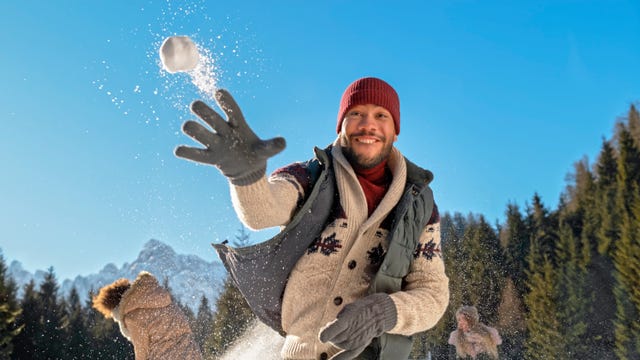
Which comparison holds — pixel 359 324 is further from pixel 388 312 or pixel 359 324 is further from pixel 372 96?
pixel 372 96

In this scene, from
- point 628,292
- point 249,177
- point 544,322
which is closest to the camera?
point 249,177

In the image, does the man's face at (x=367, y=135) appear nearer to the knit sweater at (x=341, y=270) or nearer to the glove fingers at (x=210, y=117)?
the knit sweater at (x=341, y=270)

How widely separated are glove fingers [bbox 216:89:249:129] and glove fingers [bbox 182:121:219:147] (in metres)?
0.09

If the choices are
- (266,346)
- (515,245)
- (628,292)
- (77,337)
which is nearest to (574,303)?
(628,292)

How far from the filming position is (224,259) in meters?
2.56

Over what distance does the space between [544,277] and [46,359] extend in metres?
25.1

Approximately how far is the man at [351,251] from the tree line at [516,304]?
59.9ft

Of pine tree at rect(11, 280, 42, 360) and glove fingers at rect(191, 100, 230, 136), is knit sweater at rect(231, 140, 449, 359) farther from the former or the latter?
pine tree at rect(11, 280, 42, 360)

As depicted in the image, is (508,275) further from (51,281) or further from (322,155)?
(322,155)

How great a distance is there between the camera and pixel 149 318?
535 cm

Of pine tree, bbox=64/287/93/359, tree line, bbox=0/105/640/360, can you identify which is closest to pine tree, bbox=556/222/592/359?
tree line, bbox=0/105/640/360

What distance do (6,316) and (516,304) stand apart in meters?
23.5

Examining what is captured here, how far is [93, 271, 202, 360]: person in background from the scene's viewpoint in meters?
5.23

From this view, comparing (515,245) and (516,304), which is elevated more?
(515,245)
